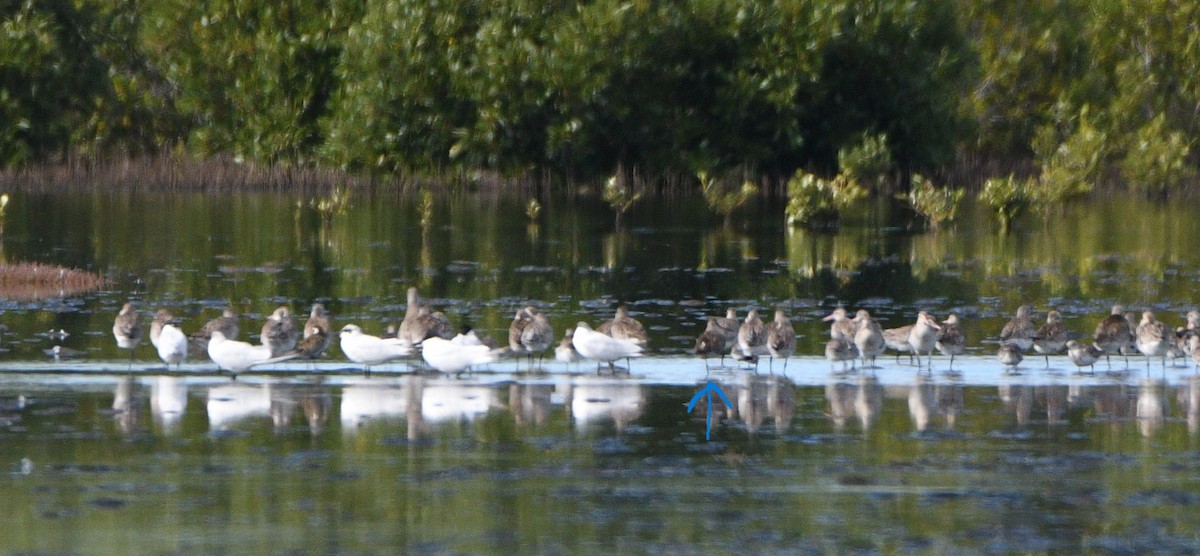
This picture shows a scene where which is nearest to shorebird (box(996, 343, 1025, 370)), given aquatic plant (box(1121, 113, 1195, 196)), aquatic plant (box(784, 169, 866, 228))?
aquatic plant (box(784, 169, 866, 228))

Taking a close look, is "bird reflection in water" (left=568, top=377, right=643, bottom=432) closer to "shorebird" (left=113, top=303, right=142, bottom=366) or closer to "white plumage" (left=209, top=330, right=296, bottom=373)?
"white plumage" (left=209, top=330, right=296, bottom=373)

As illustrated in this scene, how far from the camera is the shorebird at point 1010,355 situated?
18438mm

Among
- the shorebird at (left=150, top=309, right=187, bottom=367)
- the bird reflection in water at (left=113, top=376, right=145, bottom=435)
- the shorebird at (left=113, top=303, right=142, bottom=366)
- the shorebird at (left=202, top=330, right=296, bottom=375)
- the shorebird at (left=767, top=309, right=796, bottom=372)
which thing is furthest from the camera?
the shorebird at (left=113, top=303, right=142, bottom=366)

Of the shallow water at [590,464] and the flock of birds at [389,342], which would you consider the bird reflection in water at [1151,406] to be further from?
the flock of birds at [389,342]

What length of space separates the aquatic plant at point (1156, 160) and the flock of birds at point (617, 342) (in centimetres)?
3831

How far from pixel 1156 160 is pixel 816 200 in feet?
63.5

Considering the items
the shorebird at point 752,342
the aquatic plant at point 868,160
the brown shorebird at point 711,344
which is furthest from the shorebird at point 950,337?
the aquatic plant at point 868,160

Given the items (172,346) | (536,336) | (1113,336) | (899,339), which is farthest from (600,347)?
(1113,336)

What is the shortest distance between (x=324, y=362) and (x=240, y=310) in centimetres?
567

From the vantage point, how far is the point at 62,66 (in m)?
56.8

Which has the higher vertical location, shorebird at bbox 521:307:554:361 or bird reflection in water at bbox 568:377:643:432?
shorebird at bbox 521:307:554:361

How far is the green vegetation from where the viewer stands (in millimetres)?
53531

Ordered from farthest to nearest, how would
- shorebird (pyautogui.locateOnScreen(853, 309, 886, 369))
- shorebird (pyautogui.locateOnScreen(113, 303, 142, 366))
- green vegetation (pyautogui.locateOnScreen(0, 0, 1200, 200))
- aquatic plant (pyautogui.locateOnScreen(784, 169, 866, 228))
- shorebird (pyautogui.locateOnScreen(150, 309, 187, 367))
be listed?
1. green vegetation (pyautogui.locateOnScreen(0, 0, 1200, 200))
2. aquatic plant (pyautogui.locateOnScreen(784, 169, 866, 228))
3. shorebird (pyautogui.locateOnScreen(113, 303, 142, 366))
4. shorebird (pyautogui.locateOnScreen(853, 309, 886, 369))
5. shorebird (pyautogui.locateOnScreen(150, 309, 187, 367))

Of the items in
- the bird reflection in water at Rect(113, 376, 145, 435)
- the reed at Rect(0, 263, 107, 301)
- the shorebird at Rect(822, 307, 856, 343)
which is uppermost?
the reed at Rect(0, 263, 107, 301)
